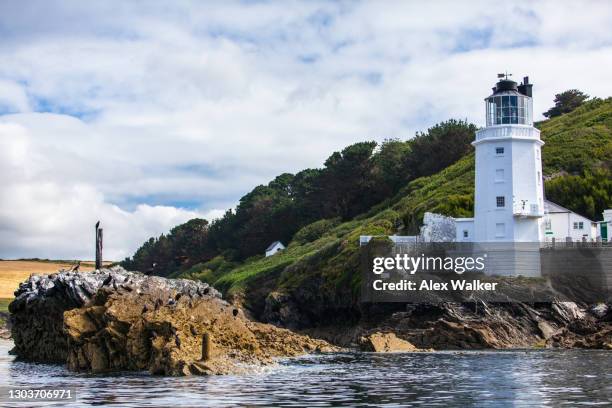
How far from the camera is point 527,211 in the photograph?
64.1 m

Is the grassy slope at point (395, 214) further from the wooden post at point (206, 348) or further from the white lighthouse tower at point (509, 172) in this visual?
the wooden post at point (206, 348)

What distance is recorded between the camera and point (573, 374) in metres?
34.9

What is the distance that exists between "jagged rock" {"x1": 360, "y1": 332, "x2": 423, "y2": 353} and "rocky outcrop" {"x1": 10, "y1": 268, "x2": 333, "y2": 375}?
5.32 m

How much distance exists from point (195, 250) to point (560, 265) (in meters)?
83.6

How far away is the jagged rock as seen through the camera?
52.8 meters

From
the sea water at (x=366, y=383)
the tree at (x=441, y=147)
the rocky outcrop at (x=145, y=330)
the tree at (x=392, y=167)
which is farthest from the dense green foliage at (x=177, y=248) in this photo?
the sea water at (x=366, y=383)

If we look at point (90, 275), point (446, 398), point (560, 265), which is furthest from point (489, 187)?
point (446, 398)

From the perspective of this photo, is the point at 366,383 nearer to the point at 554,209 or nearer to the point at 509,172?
the point at 509,172

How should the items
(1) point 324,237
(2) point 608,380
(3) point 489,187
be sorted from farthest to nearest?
1. (1) point 324,237
2. (3) point 489,187
3. (2) point 608,380

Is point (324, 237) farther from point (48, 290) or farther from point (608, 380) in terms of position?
point (608, 380)

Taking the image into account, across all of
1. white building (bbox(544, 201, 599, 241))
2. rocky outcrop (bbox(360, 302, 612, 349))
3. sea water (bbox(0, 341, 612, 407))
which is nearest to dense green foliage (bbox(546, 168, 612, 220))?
white building (bbox(544, 201, 599, 241))

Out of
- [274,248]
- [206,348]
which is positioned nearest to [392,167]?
[274,248]

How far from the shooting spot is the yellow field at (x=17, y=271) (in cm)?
10225

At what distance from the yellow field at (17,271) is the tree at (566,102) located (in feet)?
217
